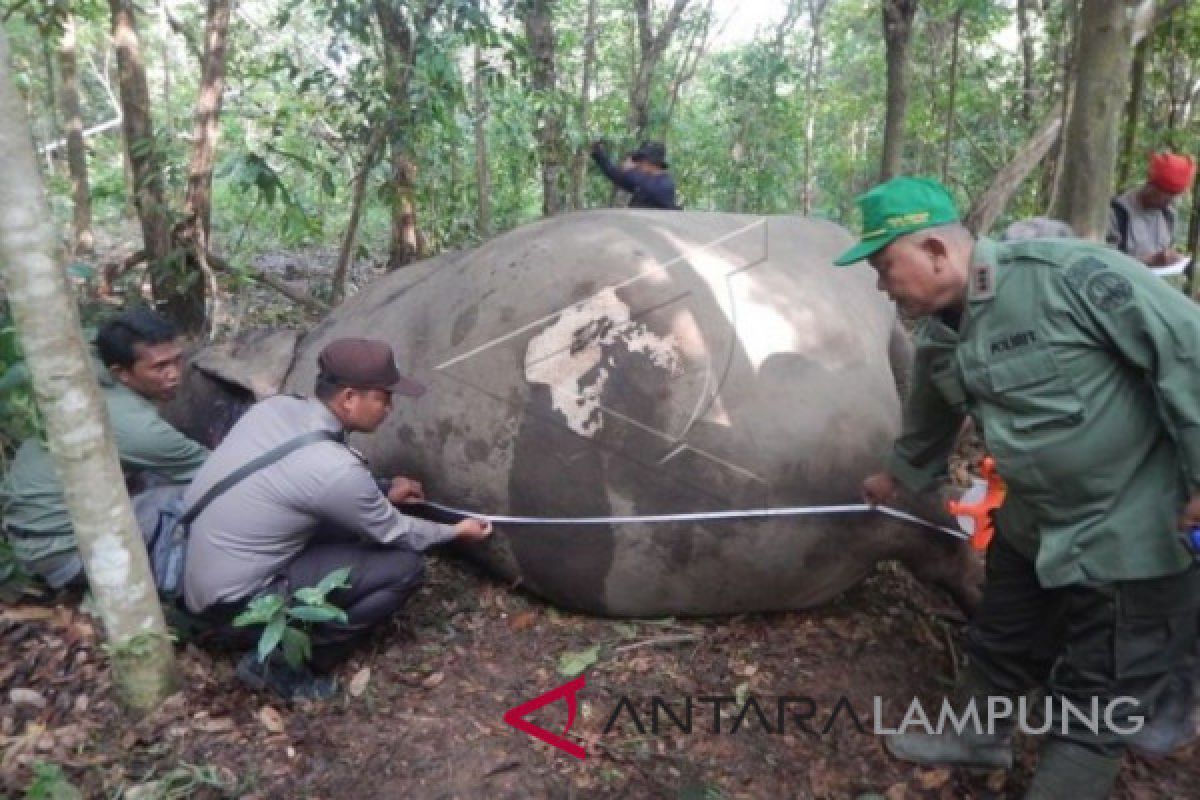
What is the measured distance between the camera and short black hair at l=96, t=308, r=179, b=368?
3.58 metres

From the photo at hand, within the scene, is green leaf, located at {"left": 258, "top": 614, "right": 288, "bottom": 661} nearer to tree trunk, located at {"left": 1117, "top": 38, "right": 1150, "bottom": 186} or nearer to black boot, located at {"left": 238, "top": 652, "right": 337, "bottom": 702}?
black boot, located at {"left": 238, "top": 652, "right": 337, "bottom": 702}

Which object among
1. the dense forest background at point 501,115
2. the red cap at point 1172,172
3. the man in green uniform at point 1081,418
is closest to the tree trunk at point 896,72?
the dense forest background at point 501,115

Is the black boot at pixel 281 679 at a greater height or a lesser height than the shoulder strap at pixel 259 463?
lesser

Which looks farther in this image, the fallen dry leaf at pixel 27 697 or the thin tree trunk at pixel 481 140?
the thin tree trunk at pixel 481 140

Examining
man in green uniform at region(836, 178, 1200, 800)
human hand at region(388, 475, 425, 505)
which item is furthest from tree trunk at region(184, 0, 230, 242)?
man in green uniform at region(836, 178, 1200, 800)

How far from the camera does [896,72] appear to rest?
738 cm

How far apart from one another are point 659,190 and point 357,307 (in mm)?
2560

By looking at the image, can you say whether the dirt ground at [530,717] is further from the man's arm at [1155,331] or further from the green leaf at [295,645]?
the man's arm at [1155,331]

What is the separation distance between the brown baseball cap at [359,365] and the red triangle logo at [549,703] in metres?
1.23

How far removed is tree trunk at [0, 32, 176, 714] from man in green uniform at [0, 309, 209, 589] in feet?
2.59

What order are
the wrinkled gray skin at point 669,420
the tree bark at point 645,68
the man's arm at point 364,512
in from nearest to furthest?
1. the man's arm at point 364,512
2. the wrinkled gray skin at point 669,420
3. the tree bark at point 645,68

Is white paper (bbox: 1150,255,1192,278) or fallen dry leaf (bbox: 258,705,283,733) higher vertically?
white paper (bbox: 1150,255,1192,278)

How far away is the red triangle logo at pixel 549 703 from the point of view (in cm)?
293

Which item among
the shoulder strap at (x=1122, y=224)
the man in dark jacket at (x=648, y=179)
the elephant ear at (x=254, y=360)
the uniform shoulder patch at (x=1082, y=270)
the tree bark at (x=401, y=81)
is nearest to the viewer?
the uniform shoulder patch at (x=1082, y=270)
